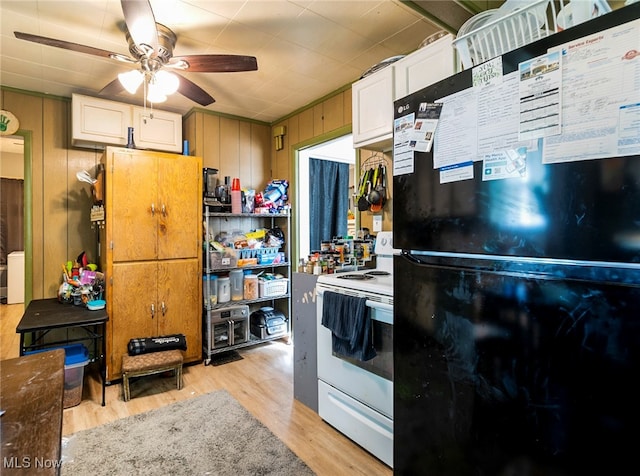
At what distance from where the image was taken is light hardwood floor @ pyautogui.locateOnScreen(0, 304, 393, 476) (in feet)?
6.37

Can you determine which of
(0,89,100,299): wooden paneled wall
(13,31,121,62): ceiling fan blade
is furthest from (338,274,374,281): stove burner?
(0,89,100,299): wooden paneled wall

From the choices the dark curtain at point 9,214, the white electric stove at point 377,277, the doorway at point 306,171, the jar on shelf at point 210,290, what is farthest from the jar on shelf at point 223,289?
the dark curtain at point 9,214

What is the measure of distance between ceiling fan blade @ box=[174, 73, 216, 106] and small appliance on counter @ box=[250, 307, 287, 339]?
90.7 inches

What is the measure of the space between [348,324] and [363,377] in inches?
12.2

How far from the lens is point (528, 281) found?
88 cm

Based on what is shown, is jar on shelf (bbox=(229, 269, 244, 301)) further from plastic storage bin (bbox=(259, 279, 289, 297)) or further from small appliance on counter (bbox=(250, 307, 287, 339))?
small appliance on counter (bbox=(250, 307, 287, 339))

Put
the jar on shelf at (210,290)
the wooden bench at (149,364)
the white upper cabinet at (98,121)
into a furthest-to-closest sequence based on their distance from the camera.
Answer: the jar on shelf at (210,290) → the white upper cabinet at (98,121) → the wooden bench at (149,364)

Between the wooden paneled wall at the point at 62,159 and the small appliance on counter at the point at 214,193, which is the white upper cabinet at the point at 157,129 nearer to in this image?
the wooden paneled wall at the point at 62,159

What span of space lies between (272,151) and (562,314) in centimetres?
385

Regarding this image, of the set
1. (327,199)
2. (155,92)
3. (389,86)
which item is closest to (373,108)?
(389,86)

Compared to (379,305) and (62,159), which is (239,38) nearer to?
(379,305)

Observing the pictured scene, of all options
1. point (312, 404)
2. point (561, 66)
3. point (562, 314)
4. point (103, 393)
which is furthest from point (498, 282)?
point (103, 393)

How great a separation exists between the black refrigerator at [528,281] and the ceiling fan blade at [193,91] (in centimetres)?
188

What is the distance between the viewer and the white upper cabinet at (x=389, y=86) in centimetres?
185
